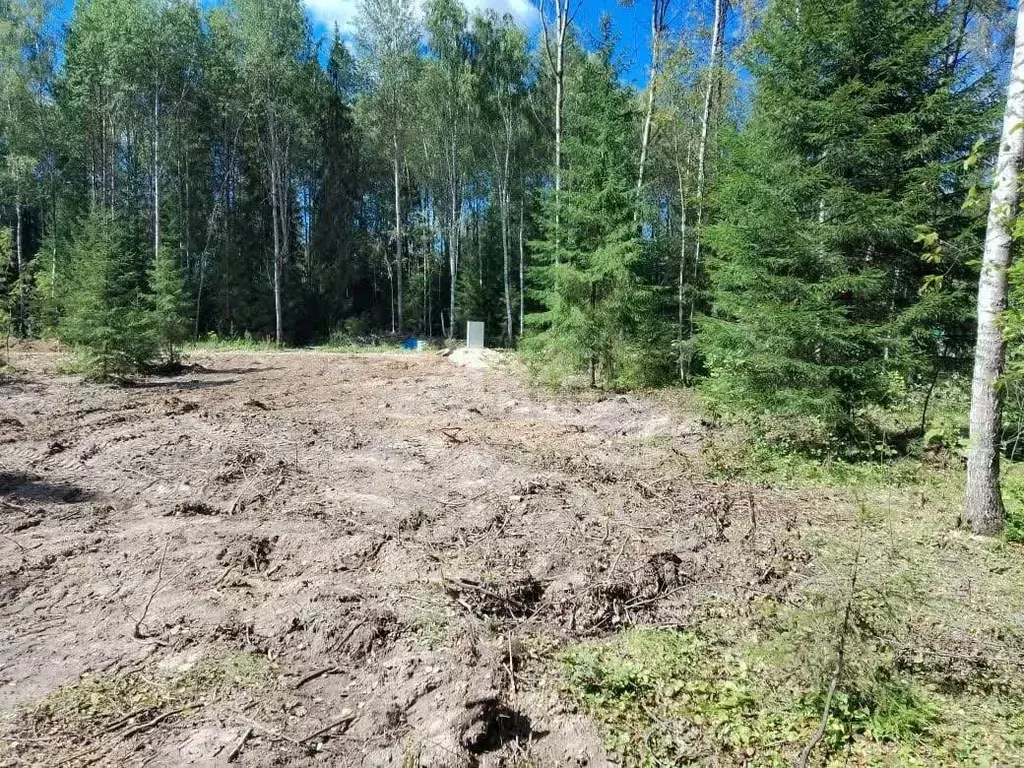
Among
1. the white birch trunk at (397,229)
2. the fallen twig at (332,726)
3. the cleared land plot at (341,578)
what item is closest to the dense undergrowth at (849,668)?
the cleared land plot at (341,578)

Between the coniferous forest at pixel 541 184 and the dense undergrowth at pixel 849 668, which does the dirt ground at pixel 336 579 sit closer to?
the dense undergrowth at pixel 849 668

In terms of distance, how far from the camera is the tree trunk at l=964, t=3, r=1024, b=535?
168 inches

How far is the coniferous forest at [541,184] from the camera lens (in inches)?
269

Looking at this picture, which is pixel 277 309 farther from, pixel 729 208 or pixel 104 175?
pixel 729 208

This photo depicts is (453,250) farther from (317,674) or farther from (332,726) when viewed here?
(332,726)

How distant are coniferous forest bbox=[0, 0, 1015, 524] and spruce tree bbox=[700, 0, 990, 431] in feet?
0.12

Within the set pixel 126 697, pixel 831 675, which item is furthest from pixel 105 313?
pixel 831 675

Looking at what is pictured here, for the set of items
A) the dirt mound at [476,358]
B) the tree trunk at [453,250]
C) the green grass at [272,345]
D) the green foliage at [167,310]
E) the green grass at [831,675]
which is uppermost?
the tree trunk at [453,250]

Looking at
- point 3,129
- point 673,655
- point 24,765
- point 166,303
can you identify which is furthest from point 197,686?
point 3,129

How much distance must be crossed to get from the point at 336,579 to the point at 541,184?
95.3 feet

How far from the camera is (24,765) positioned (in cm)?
230

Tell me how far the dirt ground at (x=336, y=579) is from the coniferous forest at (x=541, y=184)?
2617mm

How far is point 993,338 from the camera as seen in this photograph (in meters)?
Answer: 4.58

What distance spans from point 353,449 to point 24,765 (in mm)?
4796
